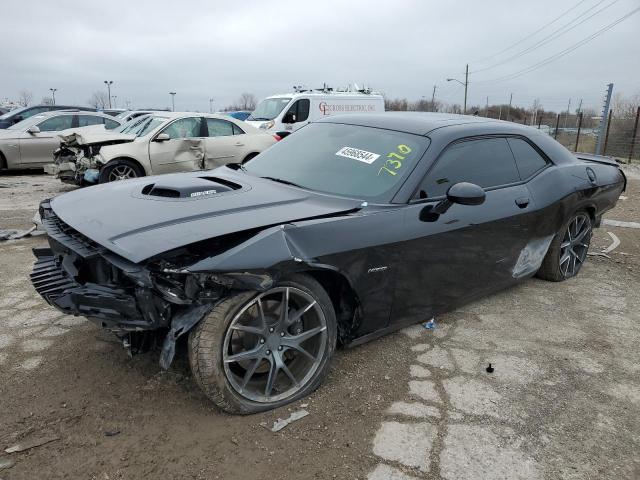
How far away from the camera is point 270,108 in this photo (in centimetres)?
1432

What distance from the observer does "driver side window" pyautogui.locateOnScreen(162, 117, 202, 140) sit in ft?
29.6

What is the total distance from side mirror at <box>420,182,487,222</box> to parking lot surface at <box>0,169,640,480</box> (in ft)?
3.01

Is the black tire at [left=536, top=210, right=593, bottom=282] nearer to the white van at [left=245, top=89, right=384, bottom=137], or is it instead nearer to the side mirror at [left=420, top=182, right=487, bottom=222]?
the side mirror at [left=420, top=182, right=487, bottom=222]

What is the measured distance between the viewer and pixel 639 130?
17797mm

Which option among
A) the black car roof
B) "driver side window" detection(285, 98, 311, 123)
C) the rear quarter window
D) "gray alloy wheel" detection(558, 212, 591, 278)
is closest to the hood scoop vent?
the black car roof

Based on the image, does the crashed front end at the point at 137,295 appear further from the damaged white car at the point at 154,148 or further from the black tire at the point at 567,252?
the damaged white car at the point at 154,148

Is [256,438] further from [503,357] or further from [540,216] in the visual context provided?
[540,216]

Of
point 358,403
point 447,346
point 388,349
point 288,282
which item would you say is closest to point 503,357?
point 447,346

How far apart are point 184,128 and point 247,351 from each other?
7.37 m

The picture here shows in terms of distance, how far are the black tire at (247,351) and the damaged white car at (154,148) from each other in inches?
263

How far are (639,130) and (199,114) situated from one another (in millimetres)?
15961

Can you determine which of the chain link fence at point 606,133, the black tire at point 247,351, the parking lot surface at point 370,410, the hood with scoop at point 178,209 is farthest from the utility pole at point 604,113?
the black tire at point 247,351

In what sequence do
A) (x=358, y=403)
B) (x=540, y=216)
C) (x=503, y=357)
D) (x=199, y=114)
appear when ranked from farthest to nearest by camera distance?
(x=199, y=114) < (x=540, y=216) < (x=503, y=357) < (x=358, y=403)

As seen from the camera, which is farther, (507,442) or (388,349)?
(388,349)
